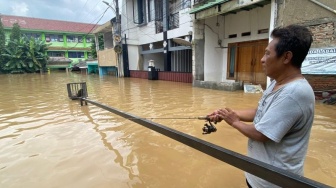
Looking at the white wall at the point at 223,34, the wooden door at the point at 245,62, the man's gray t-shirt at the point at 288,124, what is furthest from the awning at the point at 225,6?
the man's gray t-shirt at the point at 288,124

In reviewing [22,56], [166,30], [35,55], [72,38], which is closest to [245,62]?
[166,30]

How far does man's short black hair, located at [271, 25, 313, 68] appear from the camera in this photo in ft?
3.82

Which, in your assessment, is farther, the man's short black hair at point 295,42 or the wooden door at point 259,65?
the wooden door at point 259,65

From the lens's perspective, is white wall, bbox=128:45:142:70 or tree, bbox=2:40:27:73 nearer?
white wall, bbox=128:45:142:70

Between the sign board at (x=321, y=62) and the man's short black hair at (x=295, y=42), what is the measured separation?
6684mm

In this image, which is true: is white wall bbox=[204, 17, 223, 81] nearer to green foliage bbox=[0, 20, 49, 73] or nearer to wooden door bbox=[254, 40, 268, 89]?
wooden door bbox=[254, 40, 268, 89]

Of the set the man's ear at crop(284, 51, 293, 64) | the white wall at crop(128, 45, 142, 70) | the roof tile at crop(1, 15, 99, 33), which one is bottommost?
the man's ear at crop(284, 51, 293, 64)

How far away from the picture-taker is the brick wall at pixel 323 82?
642cm

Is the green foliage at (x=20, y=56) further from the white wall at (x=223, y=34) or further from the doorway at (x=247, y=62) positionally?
the doorway at (x=247, y=62)

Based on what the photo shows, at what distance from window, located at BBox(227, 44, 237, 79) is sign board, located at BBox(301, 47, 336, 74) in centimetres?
488

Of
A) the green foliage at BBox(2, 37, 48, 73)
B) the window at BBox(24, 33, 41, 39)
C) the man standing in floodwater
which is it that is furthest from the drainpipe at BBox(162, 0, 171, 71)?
the window at BBox(24, 33, 41, 39)

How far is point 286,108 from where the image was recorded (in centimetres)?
114

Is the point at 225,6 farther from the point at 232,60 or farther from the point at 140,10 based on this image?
the point at 140,10

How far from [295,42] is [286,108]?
1.29ft
